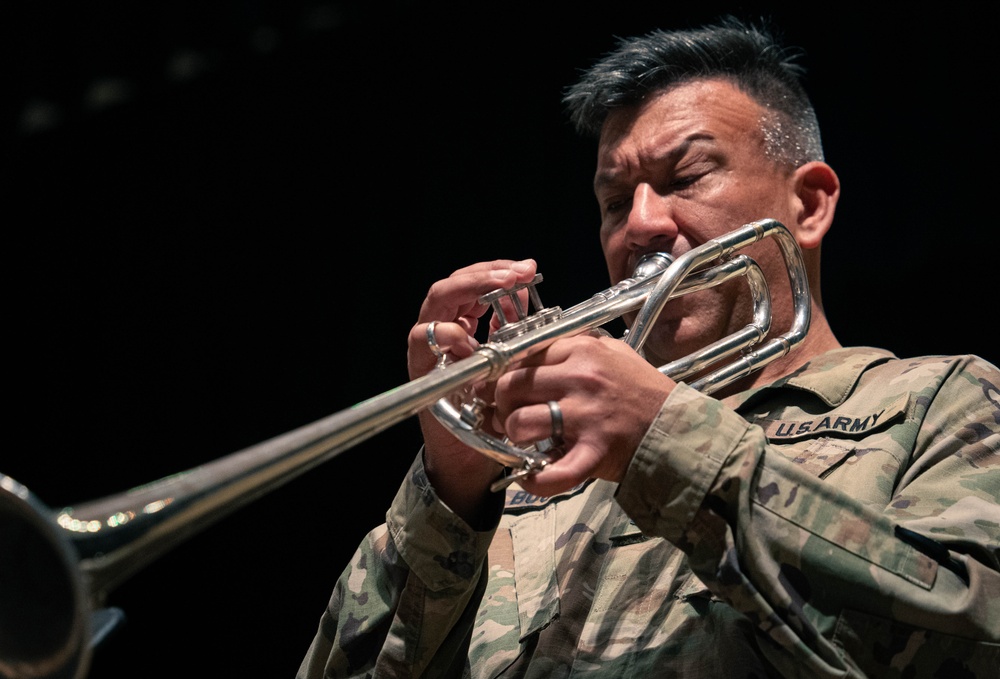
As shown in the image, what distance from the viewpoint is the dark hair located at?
235 cm

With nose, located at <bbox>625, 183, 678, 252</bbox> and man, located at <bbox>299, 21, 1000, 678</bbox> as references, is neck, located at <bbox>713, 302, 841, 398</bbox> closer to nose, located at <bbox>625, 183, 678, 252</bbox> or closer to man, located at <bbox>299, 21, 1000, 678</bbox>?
man, located at <bbox>299, 21, 1000, 678</bbox>

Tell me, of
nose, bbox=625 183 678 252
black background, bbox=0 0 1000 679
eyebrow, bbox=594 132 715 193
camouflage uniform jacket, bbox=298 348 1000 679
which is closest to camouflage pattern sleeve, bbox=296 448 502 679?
camouflage uniform jacket, bbox=298 348 1000 679

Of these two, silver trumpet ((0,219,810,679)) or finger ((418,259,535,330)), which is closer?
silver trumpet ((0,219,810,679))

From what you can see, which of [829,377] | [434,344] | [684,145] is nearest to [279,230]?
[684,145]

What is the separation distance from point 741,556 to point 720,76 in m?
1.41

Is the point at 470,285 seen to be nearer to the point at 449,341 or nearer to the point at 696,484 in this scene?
the point at 449,341

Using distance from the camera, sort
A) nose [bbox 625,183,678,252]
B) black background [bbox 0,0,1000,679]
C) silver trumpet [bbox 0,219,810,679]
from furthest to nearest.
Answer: black background [bbox 0,0,1000,679]
nose [bbox 625,183,678,252]
silver trumpet [bbox 0,219,810,679]

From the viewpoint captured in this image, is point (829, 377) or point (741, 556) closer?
point (741, 556)

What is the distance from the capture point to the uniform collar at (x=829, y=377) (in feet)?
6.12

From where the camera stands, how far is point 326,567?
2.84m

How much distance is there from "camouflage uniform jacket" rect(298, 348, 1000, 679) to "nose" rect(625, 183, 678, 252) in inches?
15.2

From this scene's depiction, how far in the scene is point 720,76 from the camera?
7.76ft

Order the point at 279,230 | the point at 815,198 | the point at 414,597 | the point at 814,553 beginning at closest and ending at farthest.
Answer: the point at 814,553, the point at 414,597, the point at 815,198, the point at 279,230

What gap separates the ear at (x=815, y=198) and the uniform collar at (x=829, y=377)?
1.15 ft
